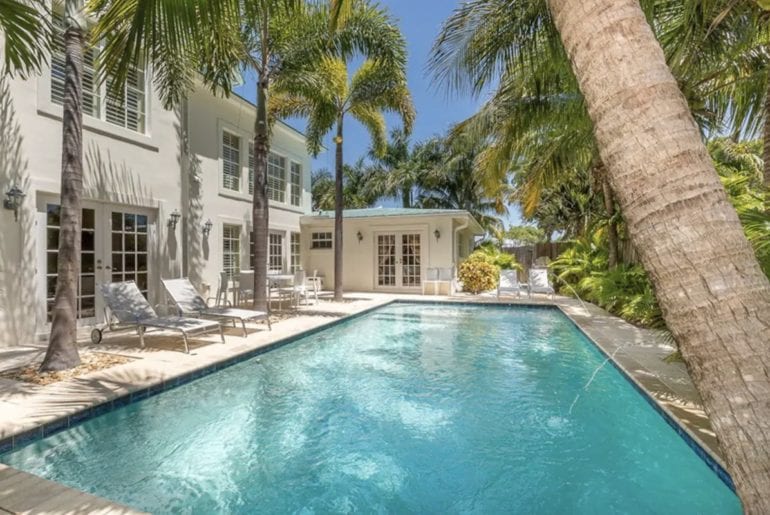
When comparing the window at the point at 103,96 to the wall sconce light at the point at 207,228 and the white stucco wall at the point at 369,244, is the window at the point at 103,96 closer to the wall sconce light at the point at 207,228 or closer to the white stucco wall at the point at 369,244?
the wall sconce light at the point at 207,228

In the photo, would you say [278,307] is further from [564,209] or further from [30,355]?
[564,209]

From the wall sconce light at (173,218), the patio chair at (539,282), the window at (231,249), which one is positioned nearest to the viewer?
the wall sconce light at (173,218)

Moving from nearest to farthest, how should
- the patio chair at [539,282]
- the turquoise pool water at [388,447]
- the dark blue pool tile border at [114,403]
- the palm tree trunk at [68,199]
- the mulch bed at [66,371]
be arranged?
the turquoise pool water at [388,447], the dark blue pool tile border at [114,403], the mulch bed at [66,371], the palm tree trunk at [68,199], the patio chair at [539,282]

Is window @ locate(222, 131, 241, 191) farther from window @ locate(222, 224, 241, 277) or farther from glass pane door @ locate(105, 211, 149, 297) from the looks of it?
glass pane door @ locate(105, 211, 149, 297)

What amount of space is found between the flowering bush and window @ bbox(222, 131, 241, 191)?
8.61 metres

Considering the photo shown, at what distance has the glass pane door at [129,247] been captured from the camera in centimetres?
845

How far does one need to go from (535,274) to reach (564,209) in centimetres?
1064

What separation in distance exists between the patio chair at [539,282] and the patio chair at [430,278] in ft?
10.9

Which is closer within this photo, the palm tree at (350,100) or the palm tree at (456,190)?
the palm tree at (350,100)

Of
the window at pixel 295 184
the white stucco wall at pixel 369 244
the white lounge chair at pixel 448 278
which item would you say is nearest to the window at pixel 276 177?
the window at pixel 295 184

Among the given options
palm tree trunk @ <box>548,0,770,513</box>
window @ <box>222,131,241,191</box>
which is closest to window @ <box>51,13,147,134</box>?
window @ <box>222,131,241,191</box>

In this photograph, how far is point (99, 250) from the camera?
26.5 feet

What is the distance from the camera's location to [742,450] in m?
1.19

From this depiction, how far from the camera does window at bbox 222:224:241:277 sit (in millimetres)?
12125
